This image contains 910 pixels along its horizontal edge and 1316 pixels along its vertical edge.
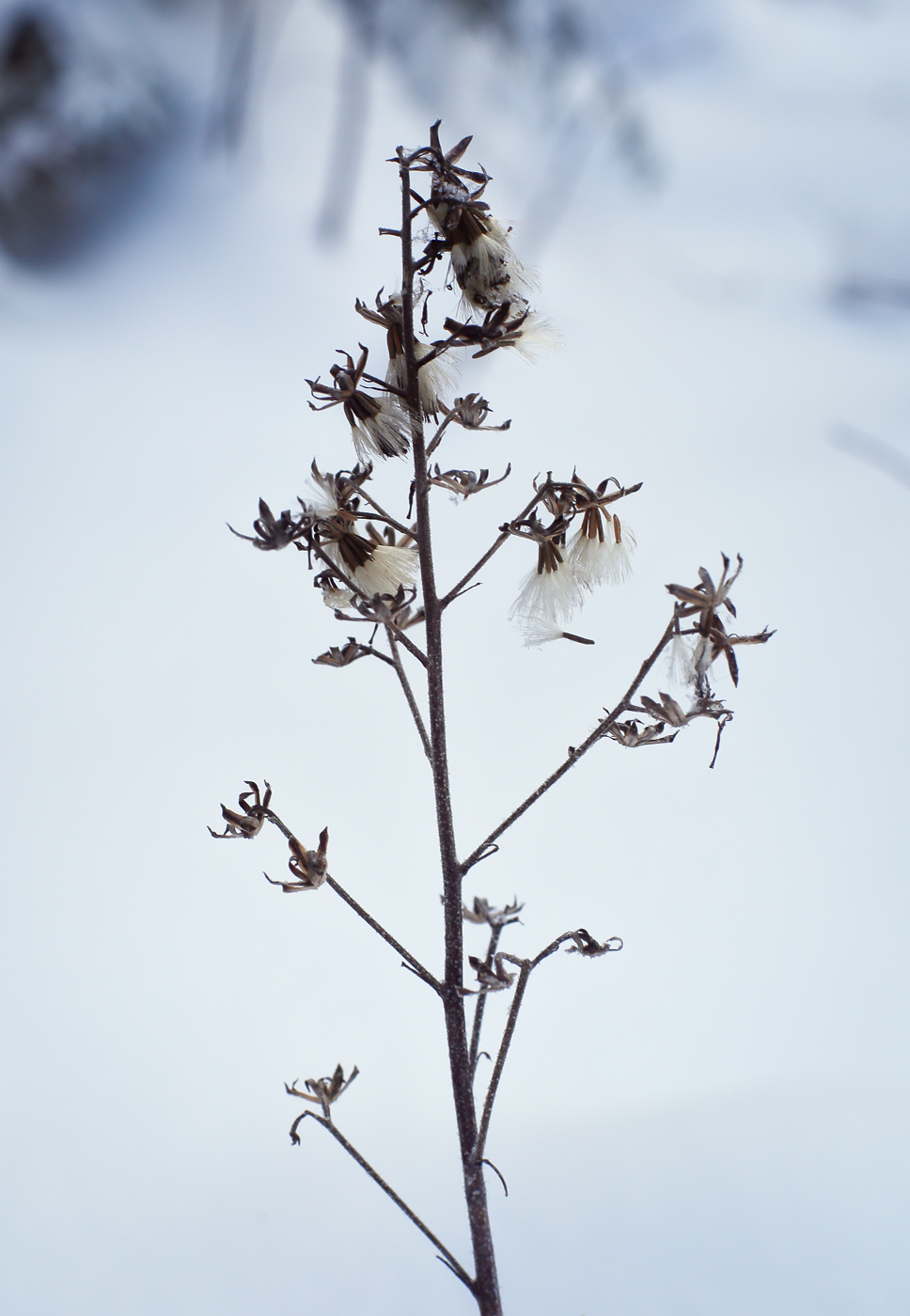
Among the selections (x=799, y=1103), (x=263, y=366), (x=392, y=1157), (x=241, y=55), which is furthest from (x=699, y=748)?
(x=241, y=55)

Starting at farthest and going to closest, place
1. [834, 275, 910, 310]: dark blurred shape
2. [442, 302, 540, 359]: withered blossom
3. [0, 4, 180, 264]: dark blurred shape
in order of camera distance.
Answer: [834, 275, 910, 310]: dark blurred shape → [0, 4, 180, 264]: dark blurred shape → [442, 302, 540, 359]: withered blossom

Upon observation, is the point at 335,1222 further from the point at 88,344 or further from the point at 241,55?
the point at 241,55

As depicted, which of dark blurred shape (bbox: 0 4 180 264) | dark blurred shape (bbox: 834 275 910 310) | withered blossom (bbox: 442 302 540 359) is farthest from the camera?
dark blurred shape (bbox: 834 275 910 310)

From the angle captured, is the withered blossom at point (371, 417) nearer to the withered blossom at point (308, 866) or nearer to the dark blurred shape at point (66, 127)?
the withered blossom at point (308, 866)

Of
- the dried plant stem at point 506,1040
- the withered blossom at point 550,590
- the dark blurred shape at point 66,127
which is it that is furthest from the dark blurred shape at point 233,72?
the dried plant stem at point 506,1040

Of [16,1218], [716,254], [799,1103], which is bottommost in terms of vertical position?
[16,1218]

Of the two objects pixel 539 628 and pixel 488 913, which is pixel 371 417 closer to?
pixel 539 628

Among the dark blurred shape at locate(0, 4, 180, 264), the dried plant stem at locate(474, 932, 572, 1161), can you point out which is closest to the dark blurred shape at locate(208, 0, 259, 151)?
the dark blurred shape at locate(0, 4, 180, 264)

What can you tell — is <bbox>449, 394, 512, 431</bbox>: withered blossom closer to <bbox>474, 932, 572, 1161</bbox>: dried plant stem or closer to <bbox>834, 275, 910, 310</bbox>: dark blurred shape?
<bbox>474, 932, 572, 1161</bbox>: dried plant stem
